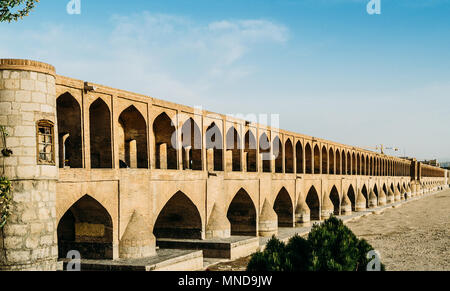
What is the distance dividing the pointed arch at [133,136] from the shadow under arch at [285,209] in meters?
12.0

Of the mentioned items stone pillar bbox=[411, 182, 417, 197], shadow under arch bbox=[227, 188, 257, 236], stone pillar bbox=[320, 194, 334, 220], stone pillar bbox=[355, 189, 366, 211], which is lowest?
stone pillar bbox=[411, 182, 417, 197]

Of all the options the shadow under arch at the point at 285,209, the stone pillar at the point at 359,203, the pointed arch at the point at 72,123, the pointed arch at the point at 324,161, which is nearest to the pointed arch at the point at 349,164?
the stone pillar at the point at 359,203

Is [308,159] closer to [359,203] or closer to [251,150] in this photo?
[251,150]

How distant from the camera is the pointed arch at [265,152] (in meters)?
25.1

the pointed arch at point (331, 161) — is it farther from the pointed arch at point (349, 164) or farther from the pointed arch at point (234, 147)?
the pointed arch at point (234, 147)

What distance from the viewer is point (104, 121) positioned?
14.4 m

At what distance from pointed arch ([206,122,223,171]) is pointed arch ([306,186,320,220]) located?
11.9 m

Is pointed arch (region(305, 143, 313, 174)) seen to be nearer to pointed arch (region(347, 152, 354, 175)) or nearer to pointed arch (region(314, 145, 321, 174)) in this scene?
pointed arch (region(314, 145, 321, 174))

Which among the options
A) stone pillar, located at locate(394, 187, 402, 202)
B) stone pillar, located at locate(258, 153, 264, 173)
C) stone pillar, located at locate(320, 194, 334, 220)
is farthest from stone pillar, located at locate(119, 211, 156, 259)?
stone pillar, located at locate(394, 187, 402, 202)

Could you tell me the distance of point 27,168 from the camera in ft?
34.5

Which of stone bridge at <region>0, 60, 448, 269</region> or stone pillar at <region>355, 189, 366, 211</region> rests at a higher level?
stone bridge at <region>0, 60, 448, 269</region>

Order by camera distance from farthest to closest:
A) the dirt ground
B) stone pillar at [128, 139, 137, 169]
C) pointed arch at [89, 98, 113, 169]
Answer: the dirt ground, stone pillar at [128, 139, 137, 169], pointed arch at [89, 98, 113, 169]

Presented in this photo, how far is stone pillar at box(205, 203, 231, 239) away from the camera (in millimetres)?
18734
